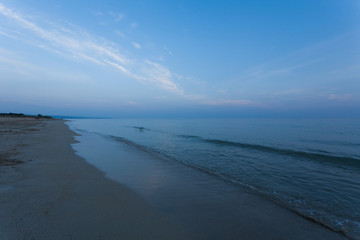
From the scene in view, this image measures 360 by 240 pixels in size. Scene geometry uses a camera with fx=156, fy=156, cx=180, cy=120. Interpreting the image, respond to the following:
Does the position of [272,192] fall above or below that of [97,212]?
below

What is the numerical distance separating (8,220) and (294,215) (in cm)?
786

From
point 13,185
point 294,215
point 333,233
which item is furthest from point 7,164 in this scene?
point 333,233

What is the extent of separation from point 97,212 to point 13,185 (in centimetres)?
406

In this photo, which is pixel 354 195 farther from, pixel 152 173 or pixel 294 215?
pixel 152 173

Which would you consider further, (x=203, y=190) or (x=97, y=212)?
(x=203, y=190)

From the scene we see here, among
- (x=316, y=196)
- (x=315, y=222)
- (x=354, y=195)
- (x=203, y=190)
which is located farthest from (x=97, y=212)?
(x=354, y=195)

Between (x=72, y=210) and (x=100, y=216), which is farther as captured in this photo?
(x=72, y=210)

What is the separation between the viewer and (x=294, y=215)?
197 inches

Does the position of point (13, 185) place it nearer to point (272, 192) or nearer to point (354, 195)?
point (272, 192)

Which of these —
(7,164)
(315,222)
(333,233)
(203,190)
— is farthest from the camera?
(7,164)

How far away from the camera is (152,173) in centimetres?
845

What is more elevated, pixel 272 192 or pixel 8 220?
pixel 8 220

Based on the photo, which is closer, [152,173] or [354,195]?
[354,195]

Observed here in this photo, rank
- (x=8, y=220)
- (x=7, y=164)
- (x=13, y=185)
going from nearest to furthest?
(x=8, y=220) < (x=13, y=185) < (x=7, y=164)
